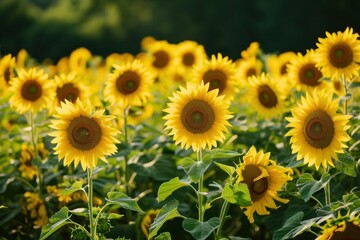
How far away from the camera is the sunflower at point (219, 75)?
523 cm

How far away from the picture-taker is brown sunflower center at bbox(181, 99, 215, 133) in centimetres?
385

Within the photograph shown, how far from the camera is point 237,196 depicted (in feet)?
11.7

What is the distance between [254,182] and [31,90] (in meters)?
1.93

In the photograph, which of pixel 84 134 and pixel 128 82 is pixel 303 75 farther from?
pixel 84 134

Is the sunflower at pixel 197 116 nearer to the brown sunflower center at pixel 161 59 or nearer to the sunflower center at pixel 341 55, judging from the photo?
the sunflower center at pixel 341 55

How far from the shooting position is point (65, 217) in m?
3.59

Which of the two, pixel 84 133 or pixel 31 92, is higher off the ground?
pixel 31 92

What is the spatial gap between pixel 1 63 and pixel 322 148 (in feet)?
9.14

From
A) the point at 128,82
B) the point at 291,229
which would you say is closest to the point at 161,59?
the point at 128,82

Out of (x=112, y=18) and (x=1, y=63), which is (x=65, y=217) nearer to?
(x=1, y=63)

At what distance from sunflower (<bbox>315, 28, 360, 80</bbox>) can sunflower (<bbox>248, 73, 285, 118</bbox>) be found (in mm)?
705

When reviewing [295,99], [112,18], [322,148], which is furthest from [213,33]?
[322,148]

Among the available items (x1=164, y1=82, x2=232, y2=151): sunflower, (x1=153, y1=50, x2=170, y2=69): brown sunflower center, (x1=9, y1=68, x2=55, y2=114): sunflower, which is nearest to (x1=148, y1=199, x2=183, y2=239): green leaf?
(x1=164, y1=82, x2=232, y2=151): sunflower

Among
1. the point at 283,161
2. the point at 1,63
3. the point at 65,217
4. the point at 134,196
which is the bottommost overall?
the point at 65,217
